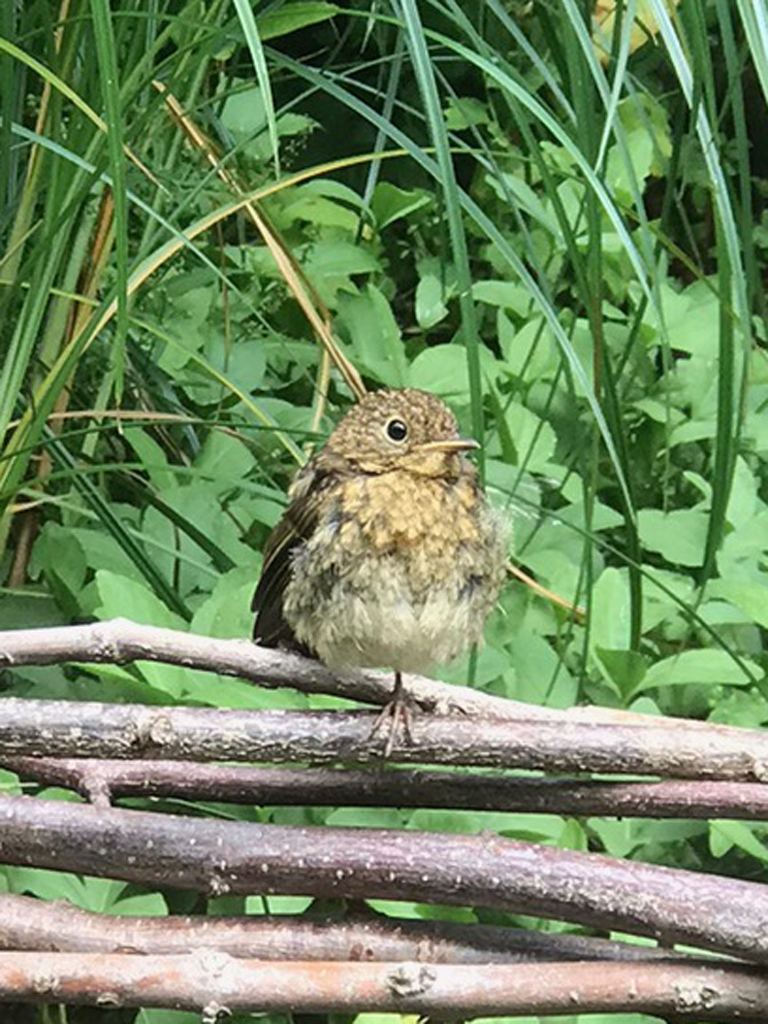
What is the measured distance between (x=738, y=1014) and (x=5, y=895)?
0.42 meters

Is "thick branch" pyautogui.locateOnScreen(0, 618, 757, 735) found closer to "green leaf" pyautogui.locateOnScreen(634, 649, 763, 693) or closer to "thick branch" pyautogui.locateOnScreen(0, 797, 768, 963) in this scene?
"thick branch" pyautogui.locateOnScreen(0, 797, 768, 963)

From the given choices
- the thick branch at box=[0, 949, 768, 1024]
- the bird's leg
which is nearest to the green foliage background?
the bird's leg

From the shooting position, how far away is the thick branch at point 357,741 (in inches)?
33.7

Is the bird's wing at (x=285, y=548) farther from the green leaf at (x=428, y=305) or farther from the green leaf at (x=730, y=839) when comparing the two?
the green leaf at (x=428, y=305)

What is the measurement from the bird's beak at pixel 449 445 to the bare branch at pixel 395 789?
26 cm

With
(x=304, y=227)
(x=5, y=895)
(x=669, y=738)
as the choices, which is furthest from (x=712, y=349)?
(x=5, y=895)

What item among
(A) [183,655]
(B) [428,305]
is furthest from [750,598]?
(B) [428,305]

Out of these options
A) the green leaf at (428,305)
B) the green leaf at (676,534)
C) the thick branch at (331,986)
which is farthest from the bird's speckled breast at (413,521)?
the green leaf at (428,305)

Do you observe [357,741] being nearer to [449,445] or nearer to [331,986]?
[331,986]

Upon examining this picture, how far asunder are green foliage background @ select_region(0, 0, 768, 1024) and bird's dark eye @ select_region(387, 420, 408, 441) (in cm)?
8

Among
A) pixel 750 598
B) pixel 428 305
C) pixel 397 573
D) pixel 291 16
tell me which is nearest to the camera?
pixel 397 573

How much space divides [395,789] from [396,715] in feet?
0.20

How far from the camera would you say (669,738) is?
0.87m

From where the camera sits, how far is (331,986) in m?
0.81
